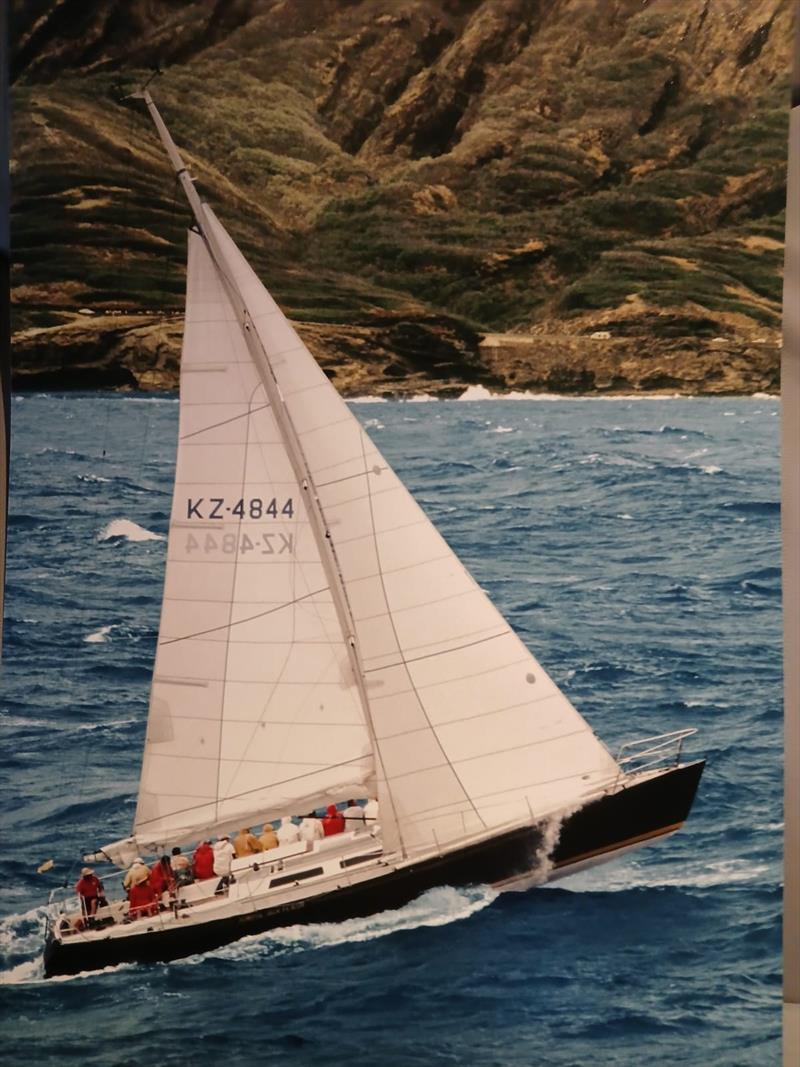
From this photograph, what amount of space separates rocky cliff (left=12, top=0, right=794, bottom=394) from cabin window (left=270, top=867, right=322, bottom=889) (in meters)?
1.43

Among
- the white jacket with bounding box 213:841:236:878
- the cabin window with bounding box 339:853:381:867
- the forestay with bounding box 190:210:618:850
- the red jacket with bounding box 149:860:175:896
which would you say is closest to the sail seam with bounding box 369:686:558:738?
the forestay with bounding box 190:210:618:850

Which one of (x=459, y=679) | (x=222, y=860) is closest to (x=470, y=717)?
(x=459, y=679)

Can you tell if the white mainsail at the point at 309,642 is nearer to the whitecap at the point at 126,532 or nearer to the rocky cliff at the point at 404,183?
the whitecap at the point at 126,532

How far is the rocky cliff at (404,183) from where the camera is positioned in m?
4.65

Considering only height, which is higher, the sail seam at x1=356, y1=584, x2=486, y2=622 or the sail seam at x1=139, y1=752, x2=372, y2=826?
the sail seam at x1=356, y1=584, x2=486, y2=622

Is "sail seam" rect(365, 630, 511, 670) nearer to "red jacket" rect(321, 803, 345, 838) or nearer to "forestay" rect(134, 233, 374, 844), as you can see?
"forestay" rect(134, 233, 374, 844)

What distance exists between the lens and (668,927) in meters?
4.31

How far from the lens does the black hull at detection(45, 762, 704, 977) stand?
431cm

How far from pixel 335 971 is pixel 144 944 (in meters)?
0.54

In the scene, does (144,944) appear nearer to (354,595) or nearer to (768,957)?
(354,595)

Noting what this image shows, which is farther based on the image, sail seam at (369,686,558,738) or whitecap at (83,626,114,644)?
whitecap at (83,626,114,644)

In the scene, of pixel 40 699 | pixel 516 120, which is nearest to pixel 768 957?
pixel 40 699

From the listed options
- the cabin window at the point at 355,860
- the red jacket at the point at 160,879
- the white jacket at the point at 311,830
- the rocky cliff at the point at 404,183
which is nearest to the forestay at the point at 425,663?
the cabin window at the point at 355,860

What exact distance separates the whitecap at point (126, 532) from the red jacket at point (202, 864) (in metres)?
0.92
